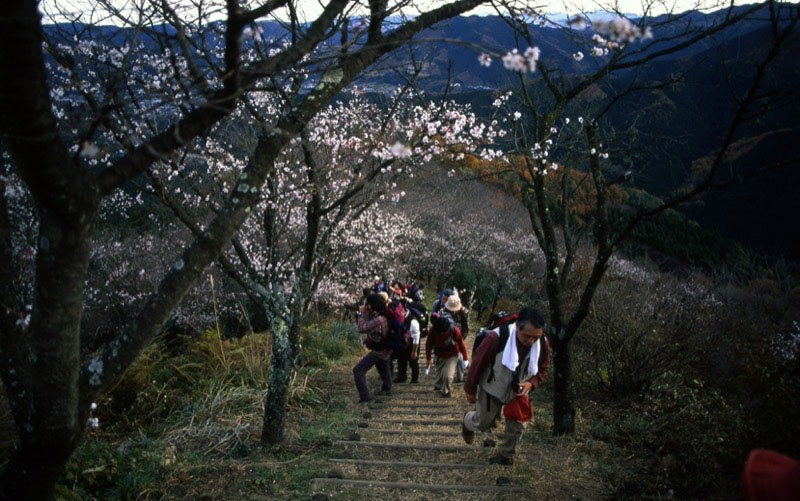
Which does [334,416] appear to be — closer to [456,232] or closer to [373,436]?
[373,436]

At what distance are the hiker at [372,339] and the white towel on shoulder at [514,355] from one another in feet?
8.43

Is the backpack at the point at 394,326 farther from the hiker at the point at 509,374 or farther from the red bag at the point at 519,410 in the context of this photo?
the red bag at the point at 519,410

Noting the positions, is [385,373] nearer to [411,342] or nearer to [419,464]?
[411,342]

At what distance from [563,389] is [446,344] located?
231 cm

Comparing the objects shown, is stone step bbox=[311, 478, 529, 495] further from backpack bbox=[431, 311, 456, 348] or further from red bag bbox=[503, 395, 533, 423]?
backpack bbox=[431, 311, 456, 348]

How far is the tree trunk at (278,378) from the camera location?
4.89 metres

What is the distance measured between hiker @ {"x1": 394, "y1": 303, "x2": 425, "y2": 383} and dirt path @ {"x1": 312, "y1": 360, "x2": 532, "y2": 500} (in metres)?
1.43

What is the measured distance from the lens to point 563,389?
5352mm

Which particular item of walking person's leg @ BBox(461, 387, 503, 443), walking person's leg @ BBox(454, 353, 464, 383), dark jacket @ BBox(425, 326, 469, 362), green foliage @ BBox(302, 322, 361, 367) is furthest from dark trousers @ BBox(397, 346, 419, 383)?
walking person's leg @ BBox(461, 387, 503, 443)

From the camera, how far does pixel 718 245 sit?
116ft

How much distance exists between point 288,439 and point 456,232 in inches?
821

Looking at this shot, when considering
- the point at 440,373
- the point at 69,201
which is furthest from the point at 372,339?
the point at 69,201

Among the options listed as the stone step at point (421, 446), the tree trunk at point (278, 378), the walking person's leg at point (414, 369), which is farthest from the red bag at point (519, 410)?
the walking person's leg at point (414, 369)

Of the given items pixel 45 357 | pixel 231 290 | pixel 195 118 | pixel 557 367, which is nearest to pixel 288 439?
pixel 557 367
